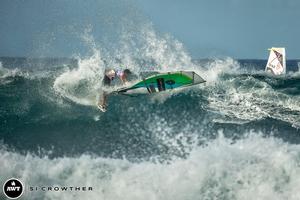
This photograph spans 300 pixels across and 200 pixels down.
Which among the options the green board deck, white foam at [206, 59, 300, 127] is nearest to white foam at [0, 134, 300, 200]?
white foam at [206, 59, 300, 127]

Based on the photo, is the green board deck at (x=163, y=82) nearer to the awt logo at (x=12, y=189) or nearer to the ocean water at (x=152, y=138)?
the ocean water at (x=152, y=138)

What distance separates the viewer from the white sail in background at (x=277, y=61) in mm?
32566

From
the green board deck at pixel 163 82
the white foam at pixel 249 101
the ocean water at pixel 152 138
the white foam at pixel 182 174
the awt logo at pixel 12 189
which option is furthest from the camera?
the green board deck at pixel 163 82

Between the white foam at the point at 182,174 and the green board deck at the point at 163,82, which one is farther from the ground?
the green board deck at the point at 163,82

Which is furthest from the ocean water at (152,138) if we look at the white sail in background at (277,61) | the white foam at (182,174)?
the white sail in background at (277,61)

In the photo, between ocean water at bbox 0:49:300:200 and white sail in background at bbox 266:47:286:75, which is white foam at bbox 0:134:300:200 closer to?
ocean water at bbox 0:49:300:200

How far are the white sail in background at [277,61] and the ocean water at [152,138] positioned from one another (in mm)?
8296

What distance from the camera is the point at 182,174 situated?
11203mm

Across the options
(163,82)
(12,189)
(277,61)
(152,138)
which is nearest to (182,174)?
(152,138)

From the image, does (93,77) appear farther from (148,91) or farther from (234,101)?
(234,101)

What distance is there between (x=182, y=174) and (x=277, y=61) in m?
24.2

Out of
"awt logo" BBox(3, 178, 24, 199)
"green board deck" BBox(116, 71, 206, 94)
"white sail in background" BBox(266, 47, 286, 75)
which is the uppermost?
"white sail in background" BBox(266, 47, 286, 75)

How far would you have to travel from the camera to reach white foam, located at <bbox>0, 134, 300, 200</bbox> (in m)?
10.5

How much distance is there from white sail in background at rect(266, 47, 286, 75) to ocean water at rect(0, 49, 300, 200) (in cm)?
830
